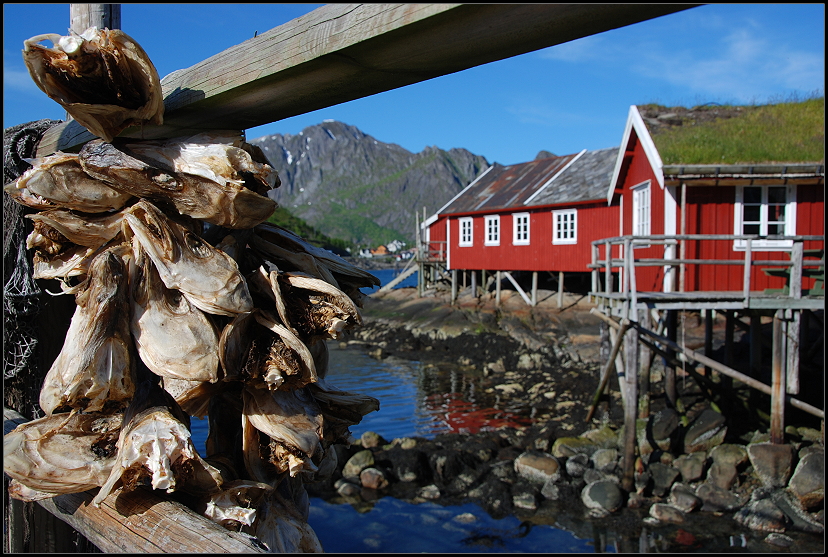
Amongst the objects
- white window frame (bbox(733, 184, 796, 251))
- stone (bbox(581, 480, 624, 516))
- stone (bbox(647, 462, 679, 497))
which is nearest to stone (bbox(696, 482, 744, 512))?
stone (bbox(647, 462, 679, 497))

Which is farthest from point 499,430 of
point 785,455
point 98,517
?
point 98,517

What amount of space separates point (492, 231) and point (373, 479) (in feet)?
70.5

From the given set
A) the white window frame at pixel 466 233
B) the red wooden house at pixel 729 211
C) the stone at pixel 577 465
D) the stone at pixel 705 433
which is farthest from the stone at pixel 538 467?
the white window frame at pixel 466 233

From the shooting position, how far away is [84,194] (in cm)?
154

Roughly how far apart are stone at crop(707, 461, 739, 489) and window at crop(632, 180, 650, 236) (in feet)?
24.6

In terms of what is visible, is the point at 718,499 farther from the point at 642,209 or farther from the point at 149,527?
the point at 149,527

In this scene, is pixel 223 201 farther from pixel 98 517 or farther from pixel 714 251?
pixel 714 251

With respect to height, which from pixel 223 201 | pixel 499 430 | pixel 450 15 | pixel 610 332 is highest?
pixel 450 15

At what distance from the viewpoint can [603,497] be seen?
1169 centimetres

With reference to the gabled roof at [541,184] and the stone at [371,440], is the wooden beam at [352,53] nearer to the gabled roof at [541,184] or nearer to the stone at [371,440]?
the stone at [371,440]

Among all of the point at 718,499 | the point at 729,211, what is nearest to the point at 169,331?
the point at 718,499

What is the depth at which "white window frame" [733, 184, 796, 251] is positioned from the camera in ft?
52.5

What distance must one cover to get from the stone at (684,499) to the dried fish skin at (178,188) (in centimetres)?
1209

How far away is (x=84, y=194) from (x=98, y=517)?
79 centimetres
